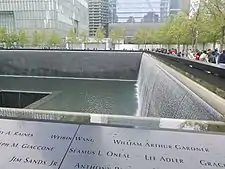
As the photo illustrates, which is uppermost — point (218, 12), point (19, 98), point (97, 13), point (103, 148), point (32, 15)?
point (97, 13)

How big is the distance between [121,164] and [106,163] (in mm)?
69

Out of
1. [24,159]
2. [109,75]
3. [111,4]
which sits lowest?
[109,75]

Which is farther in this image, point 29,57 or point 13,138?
point 29,57

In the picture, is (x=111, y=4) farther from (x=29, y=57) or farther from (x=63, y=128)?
(x=63, y=128)

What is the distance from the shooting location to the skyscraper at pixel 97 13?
77.6 m

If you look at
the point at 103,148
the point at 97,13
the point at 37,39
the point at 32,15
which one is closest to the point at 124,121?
the point at 103,148

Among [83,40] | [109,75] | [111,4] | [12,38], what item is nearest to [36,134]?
[109,75]

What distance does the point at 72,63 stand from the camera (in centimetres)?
1540

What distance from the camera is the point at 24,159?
1.34m

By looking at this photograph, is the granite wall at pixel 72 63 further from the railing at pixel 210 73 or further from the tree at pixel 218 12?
the railing at pixel 210 73

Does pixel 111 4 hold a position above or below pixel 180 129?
above

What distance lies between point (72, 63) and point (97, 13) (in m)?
68.7

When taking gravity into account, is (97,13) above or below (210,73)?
above

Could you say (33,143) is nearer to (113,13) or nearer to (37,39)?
(37,39)
